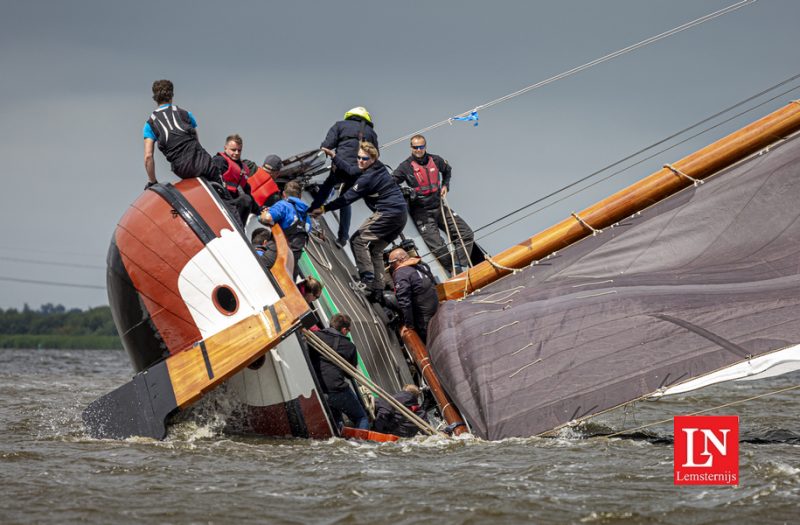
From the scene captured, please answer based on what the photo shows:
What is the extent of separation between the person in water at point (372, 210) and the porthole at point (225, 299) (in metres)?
2.19

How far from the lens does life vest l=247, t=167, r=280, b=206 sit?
8.77 m

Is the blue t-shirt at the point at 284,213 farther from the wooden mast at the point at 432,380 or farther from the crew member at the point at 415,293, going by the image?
the wooden mast at the point at 432,380

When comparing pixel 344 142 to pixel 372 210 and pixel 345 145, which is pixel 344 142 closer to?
pixel 345 145

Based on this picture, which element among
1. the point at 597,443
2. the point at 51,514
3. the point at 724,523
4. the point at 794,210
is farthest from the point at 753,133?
the point at 51,514

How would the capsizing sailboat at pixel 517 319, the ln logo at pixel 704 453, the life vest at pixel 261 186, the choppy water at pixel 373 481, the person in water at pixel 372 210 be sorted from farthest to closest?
the person in water at pixel 372 210, the life vest at pixel 261 186, the capsizing sailboat at pixel 517 319, the ln logo at pixel 704 453, the choppy water at pixel 373 481

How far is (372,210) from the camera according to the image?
9.58 metres

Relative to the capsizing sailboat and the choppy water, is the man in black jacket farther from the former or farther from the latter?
the choppy water

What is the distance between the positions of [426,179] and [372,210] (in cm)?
112

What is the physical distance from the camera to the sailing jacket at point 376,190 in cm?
930

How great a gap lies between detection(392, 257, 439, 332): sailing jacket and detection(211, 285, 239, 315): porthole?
6.08ft

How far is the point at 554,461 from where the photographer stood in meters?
6.66

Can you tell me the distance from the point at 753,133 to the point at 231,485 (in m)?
5.51

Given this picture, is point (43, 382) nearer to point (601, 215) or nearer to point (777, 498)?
point (601, 215)

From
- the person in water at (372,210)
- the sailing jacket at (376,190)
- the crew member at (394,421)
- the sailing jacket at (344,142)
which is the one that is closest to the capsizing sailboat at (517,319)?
the crew member at (394,421)
